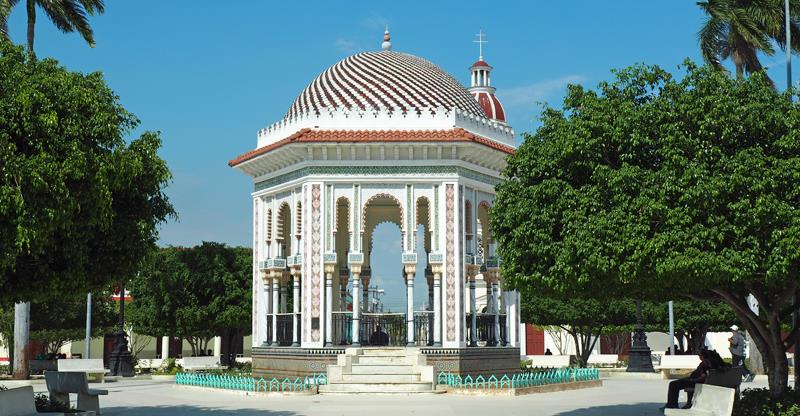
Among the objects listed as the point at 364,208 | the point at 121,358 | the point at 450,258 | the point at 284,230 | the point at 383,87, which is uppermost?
the point at 383,87

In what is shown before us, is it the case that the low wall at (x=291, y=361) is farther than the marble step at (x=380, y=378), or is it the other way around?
the low wall at (x=291, y=361)

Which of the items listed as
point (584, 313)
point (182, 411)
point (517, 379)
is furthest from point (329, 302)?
point (584, 313)

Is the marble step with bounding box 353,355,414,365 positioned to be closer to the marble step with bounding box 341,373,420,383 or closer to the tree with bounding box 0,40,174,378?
the marble step with bounding box 341,373,420,383

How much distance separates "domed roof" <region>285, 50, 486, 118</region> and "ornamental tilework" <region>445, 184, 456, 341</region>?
2.67 metres

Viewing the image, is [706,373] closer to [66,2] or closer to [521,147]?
[521,147]

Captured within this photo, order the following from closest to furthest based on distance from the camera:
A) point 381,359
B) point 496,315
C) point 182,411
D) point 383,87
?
point 182,411 < point 381,359 < point 496,315 < point 383,87

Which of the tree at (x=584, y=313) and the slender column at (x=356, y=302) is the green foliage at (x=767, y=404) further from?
the tree at (x=584, y=313)

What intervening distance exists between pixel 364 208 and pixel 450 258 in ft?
9.00

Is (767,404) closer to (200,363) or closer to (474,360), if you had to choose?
(474,360)

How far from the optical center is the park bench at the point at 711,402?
508 inches

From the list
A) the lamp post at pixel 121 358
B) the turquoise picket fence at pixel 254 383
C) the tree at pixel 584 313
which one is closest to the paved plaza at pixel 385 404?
the turquoise picket fence at pixel 254 383

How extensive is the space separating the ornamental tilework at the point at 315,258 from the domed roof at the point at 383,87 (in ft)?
8.57

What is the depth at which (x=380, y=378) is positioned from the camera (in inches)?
862

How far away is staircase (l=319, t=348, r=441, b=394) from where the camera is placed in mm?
21234
